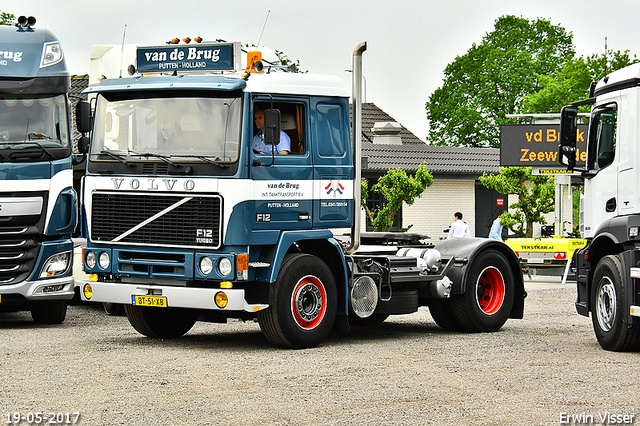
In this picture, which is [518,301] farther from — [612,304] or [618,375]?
[618,375]

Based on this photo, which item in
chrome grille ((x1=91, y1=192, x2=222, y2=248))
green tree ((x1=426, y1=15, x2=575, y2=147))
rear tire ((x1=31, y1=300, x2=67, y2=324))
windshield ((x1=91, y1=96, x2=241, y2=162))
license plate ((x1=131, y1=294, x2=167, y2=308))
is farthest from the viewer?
green tree ((x1=426, y1=15, x2=575, y2=147))

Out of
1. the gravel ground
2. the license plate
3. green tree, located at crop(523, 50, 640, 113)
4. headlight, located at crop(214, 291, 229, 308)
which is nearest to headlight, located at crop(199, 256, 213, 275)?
headlight, located at crop(214, 291, 229, 308)

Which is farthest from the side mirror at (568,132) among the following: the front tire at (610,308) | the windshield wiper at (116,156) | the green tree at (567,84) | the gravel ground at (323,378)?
the green tree at (567,84)

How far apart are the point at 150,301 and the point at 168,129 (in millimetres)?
1918

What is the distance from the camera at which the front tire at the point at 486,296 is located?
13547 mm

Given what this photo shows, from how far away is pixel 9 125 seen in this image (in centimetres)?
1402

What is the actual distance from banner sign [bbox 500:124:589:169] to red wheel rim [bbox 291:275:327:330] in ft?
51.4

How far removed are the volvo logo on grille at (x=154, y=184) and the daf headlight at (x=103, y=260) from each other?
0.82m

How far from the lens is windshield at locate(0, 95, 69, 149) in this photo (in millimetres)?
14008

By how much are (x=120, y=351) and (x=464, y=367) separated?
12.5 feet

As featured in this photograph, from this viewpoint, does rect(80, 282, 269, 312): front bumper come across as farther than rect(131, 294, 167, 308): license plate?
No

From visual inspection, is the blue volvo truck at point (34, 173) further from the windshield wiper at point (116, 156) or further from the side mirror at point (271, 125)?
the side mirror at point (271, 125)

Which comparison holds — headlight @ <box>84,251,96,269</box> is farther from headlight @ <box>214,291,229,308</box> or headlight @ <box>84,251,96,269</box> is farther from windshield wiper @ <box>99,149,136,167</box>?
headlight @ <box>214,291,229,308</box>

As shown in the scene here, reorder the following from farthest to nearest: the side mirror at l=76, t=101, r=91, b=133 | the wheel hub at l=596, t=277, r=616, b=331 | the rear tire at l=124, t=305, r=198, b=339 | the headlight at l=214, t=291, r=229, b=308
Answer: the side mirror at l=76, t=101, r=91, b=133 → the rear tire at l=124, t=305, r=198, b=339 → the wheel hub at l=596, t=277, r=616, b=331 → the headlight at l=214, t=291, r=229, b=308
